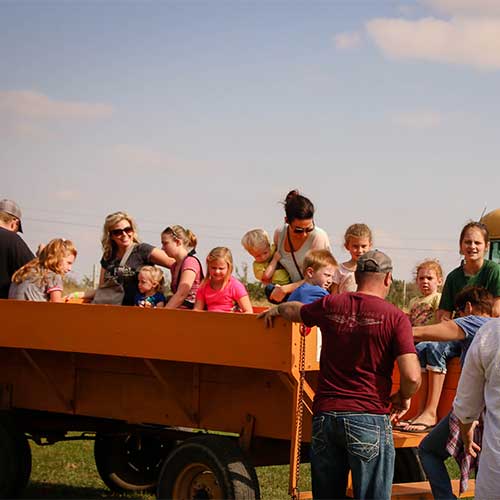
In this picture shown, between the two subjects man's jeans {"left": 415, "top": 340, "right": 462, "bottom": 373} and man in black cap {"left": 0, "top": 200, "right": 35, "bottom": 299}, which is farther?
man in black cap {"left": 0, "top": 200, "right": 35, "bottom": 299}

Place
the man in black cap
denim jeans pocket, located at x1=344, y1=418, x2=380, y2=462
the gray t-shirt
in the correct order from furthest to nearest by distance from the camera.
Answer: the man in black cap < the gray t-shirt < denim jeans pocket, located at x1=344, y1=418, x2=380, y2=462

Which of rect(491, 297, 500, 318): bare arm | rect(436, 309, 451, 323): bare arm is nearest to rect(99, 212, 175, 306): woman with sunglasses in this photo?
rect(436, 309, 451, 323): bare arm

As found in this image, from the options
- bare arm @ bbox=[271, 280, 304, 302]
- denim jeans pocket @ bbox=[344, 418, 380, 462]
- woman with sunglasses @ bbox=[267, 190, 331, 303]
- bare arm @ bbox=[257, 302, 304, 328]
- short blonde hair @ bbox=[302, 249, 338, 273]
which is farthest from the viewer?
woman with sunglasses @ bbox=[267, 190, 331, 303]

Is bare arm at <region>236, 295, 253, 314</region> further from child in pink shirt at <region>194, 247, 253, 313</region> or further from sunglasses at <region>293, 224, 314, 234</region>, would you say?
sunglasses at <region>293, 224, 314, 234</region>

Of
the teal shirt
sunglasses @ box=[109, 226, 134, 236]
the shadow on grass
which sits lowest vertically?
the shadow on grass

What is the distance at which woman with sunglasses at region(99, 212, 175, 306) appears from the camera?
28.8ft

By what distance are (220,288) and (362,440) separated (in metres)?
2.53

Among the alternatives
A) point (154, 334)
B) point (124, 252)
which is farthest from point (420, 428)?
point (124, 252)

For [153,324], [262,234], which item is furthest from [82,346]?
[262,234]

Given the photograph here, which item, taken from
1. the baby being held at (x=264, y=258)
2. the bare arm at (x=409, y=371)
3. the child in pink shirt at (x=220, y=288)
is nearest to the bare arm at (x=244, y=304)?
the child in pink shirt at (x=220, y=288)

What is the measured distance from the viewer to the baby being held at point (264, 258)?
8.59m

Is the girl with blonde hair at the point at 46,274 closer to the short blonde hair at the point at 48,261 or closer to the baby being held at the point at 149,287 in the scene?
the short blonde hair at the point at 48,261

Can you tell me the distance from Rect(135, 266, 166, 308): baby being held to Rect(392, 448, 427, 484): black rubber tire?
2137 millimetres

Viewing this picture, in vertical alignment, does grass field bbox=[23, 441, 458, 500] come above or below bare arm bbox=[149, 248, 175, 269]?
below
